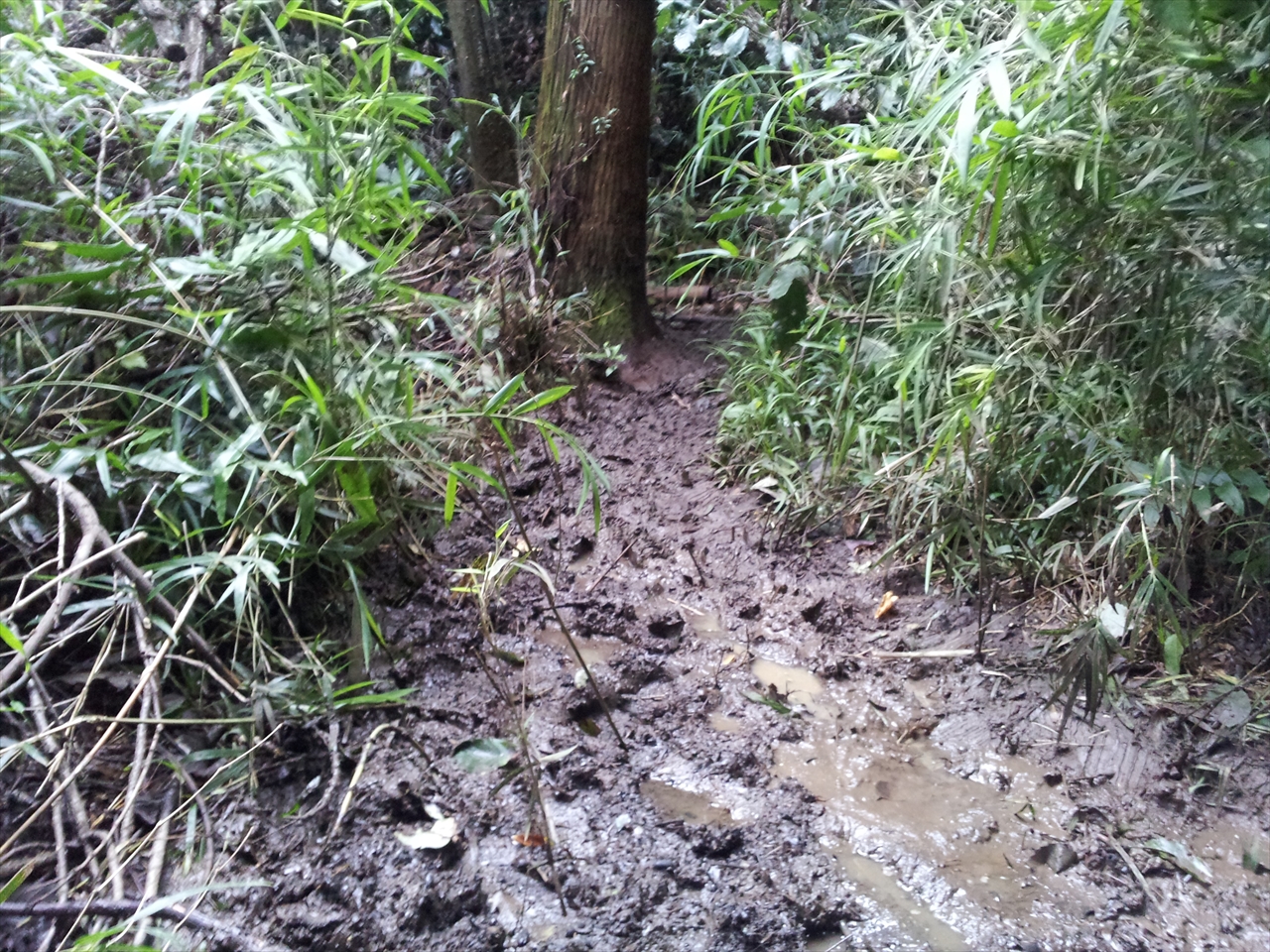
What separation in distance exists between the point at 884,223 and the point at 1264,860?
1665mm

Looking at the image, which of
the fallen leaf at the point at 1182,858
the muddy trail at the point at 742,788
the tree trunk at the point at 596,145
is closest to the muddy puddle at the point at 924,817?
the muddy trail at the point at 742,788

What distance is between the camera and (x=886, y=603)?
7.66 ft

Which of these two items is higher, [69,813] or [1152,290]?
[1152,290]

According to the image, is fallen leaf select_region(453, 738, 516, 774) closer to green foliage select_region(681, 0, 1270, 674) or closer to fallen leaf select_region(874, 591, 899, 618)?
fallen leaf select_region(874, 591, 899, 618)

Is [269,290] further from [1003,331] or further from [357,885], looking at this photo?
[1003,331]

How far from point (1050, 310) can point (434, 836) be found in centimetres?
195

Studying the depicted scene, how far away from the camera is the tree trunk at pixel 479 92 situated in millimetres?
4043

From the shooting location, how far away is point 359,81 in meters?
2.22

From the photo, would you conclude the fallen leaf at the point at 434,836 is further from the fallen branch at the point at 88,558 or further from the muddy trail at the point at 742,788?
the fallen branch at the point at 88,558

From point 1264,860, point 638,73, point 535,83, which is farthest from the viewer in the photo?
point 535,83

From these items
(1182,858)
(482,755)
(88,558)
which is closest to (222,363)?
(88,558)

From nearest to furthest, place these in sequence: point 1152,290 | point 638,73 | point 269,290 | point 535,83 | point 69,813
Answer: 1. point 69,813
2. point 1152,290
3. point 269,290
4. point 638,73
5. point 535,83

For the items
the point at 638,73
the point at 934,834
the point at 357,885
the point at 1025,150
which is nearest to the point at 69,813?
the point at 357,885

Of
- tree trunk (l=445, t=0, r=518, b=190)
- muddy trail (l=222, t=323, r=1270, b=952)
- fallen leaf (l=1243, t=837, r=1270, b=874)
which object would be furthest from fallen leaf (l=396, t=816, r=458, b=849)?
tree trunk (l=445, t=0, r=518, b=190)
